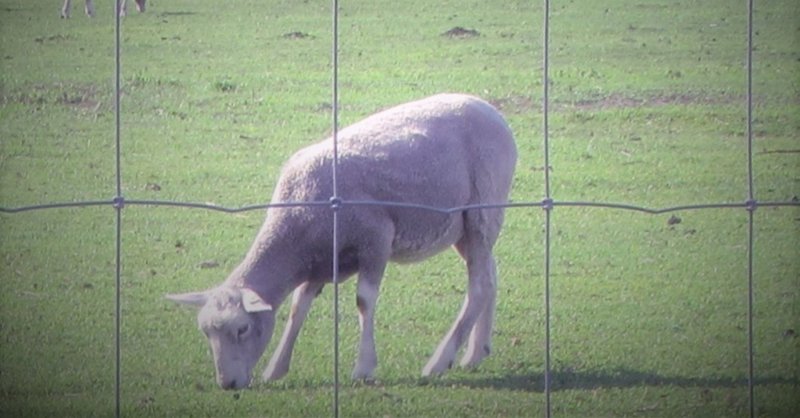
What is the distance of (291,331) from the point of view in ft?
29.5

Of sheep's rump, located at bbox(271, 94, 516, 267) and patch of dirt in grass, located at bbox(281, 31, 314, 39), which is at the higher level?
patch of dirt in grass, located at bbox(281, 31, 314, 39)

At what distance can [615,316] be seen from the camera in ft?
33.0

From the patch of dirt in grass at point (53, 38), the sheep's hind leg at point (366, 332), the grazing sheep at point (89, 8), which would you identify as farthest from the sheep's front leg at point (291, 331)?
the grazing sheep at point (89, 8)

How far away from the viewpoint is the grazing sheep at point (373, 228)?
839 centimetres

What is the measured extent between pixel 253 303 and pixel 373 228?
2.56ft

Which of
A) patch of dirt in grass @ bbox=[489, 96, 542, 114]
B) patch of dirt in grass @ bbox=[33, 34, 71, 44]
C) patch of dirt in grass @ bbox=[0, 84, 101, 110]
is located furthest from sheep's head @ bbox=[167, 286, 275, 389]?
patch of dirt in grass @ bbox=[33, 34, 71, 44]

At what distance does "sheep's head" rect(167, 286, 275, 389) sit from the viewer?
8.27m

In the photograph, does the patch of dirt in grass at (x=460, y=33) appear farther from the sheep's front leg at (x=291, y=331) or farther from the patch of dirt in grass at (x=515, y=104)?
the sheep's front leg at (x=291, y=331)

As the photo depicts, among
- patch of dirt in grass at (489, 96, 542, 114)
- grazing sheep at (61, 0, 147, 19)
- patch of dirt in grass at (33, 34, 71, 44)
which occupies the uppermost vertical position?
grazing sheep at (61, 0, 147, 19)

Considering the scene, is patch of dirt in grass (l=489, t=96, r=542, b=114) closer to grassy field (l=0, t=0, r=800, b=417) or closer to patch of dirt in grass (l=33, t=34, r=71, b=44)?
grassy field (l=0, t=0, r=800, b=417)

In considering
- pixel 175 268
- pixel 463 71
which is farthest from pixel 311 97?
pixel 175 268

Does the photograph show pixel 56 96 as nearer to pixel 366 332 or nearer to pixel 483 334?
pixel 483 334

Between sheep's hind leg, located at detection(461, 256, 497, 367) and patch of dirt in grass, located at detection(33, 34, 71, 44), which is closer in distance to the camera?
sheep's hind leg, located at detection(461, 256, 497, 367)

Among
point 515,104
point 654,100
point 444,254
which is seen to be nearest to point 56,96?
point 515,104
